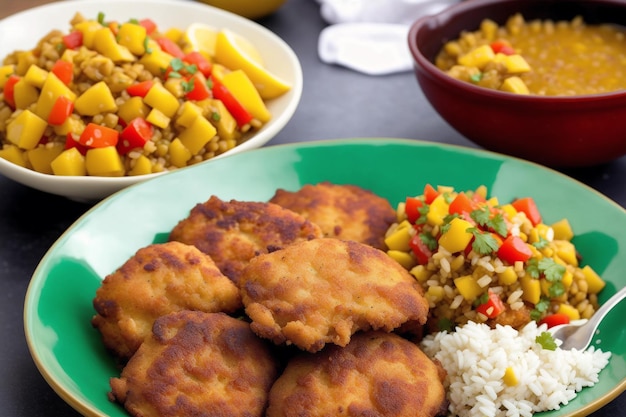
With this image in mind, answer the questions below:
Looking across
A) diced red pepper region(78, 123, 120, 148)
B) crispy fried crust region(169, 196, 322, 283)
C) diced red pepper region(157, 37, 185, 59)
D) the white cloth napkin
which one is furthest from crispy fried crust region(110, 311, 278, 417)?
the white cloth napkin

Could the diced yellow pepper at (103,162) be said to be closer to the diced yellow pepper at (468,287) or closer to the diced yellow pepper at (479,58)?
the diced yellow pepper at (468,287)

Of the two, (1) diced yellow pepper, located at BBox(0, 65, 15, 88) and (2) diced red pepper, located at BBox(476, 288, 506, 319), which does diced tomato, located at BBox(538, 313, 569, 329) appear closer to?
(2) diced red pepper, located at BBox(476, 288, 506, 319)

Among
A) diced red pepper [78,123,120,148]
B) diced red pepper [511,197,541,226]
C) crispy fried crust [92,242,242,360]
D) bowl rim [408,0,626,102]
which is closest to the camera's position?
crispy fried crust [92,242,242,360]

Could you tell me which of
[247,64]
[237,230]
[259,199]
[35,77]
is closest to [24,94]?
[35,77]

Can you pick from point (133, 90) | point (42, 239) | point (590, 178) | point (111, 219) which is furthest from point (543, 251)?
point (42, 239)

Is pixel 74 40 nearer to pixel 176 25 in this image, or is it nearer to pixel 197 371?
pixel 176 25

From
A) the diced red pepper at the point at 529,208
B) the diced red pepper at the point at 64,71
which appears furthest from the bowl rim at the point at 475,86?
the diced red pepper at the point at 64,71
